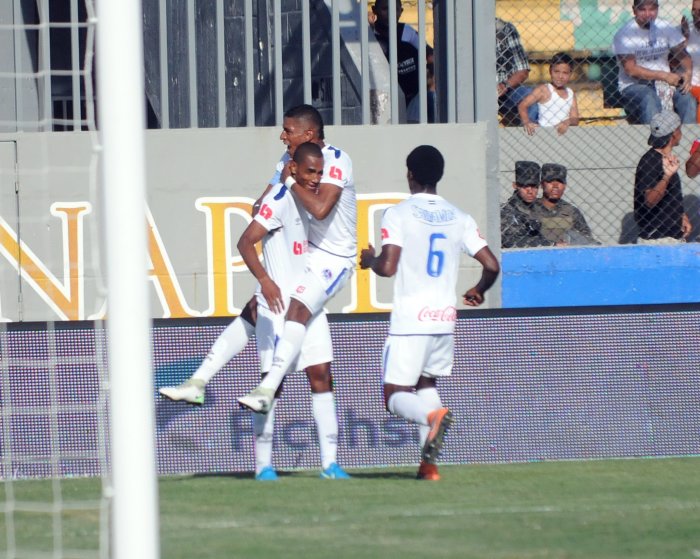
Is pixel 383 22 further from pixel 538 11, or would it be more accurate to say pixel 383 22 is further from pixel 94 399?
pixel 94 399

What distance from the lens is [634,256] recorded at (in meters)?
9.79

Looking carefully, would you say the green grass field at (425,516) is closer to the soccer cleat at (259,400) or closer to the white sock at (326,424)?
the white sock at (326,424)

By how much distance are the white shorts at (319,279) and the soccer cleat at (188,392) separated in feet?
2.30

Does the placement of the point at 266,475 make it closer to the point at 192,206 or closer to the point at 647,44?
the point at 192,206

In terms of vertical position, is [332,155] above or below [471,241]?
above

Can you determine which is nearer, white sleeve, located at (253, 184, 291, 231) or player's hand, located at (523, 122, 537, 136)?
white sleeve, located at (253, 184, 291, 231)

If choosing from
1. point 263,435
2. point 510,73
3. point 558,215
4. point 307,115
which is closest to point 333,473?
point 263,435

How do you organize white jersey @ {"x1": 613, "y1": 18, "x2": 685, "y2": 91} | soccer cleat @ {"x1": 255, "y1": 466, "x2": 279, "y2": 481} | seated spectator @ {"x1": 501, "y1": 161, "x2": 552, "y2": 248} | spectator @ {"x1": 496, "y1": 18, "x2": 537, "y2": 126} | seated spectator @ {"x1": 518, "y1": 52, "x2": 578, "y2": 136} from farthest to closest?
white jersey @ {"x1": 613, "y1": 18, "x2": 685, "y2": 91} → seated spectator @ {"x1": 518, "y1": 52, "x2": 578, "y2": 136} → spectator @ {"x1": 496, "y1": 18, "x2": 537, "y2": 126} → seated spectator @ {"x1": 501, "y1": 161, "x2": 552, "y2": 248} → soccer cleat @ {"x1": 255, "y1": 466, "x2": 279, "y2": 481}

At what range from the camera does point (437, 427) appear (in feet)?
22.8

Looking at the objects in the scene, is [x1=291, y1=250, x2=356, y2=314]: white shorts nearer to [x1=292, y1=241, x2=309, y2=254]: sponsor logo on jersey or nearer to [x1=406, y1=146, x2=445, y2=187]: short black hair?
[x1=292, y1=241, x2=309, y2=254]: sponsor logo on jersey

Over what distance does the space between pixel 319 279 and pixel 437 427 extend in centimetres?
105

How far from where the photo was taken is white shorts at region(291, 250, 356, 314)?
7324 millimetres

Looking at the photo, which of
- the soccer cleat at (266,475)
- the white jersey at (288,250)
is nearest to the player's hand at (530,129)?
the white jersey at (288,250)

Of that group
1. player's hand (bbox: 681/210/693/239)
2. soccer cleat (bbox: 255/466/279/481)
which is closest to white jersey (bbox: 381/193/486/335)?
soccer cleat (bbox: 255/466/279/481)
